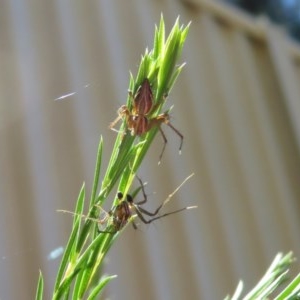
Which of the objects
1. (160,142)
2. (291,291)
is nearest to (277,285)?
(291,291)

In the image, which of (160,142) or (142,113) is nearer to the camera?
(142,113)

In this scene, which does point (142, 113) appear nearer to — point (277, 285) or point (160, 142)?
point (277, 285)

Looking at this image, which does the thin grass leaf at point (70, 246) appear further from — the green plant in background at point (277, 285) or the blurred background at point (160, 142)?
the blurred background at point (160, 142)

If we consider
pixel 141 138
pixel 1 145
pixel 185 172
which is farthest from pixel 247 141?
pixel 141 138

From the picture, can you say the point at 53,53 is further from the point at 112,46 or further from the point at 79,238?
the point at 79,238

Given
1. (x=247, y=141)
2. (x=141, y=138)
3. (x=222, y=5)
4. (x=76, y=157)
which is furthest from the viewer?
(x=222, y=5)
